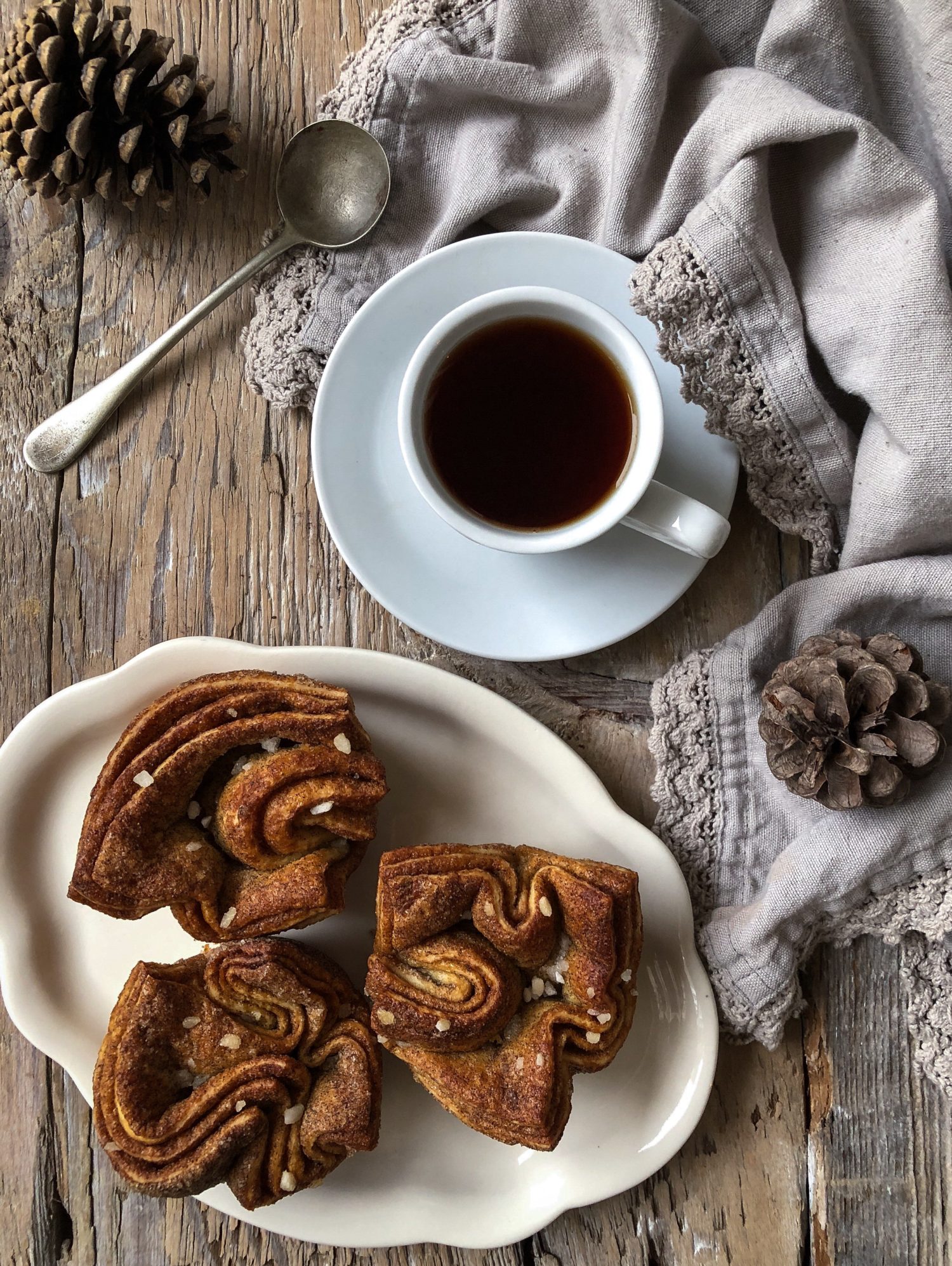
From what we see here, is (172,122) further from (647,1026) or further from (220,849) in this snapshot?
(647,1026)

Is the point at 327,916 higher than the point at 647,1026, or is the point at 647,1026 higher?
the point at 327,916

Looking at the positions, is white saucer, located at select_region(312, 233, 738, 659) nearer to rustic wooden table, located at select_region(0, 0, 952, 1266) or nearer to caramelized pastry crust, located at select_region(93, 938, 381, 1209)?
rustic wooden table, located at select_region(0, 0, 952, 1266)

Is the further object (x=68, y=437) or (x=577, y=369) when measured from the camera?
(x=68, y=437)

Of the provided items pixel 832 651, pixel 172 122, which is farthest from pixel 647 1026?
pixel 172 122

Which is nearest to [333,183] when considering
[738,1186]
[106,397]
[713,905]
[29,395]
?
[106,397]

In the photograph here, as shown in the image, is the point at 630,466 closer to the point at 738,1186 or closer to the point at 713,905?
the point at 713,905

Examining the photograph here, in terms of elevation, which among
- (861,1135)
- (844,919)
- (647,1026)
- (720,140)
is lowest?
(861,1135)

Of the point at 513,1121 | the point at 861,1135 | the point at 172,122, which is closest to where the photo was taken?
the point at 513,1121
